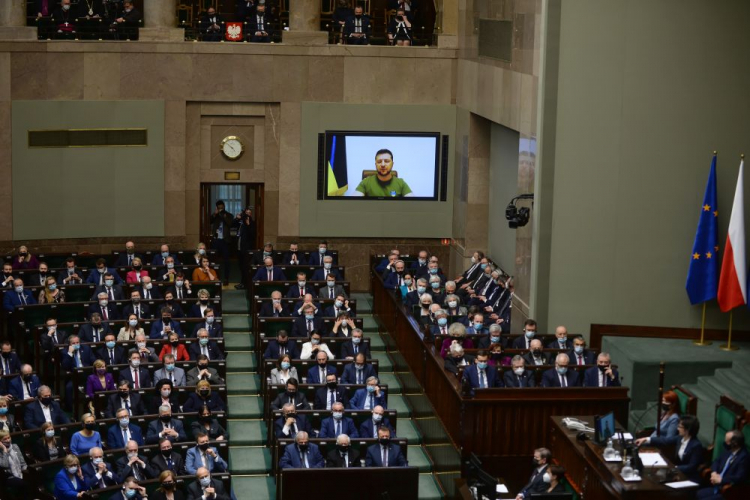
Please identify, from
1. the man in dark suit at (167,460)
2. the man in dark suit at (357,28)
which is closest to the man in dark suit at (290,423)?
the man in dark suit at (167,460)

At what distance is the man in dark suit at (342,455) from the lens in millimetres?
13648

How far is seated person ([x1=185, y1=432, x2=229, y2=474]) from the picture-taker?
1345cm

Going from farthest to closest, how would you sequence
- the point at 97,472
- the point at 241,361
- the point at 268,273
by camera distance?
the point at 268,273
the point at 241,361
the point at 97,472

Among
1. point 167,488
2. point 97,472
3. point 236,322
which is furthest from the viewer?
point 236,322

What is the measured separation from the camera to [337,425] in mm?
14328

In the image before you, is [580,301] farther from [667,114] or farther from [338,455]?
[338,455]

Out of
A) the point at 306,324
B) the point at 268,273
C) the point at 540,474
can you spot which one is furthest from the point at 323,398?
the point at 268,273

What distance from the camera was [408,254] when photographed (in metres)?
21.7

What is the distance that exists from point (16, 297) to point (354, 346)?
485 centimetres

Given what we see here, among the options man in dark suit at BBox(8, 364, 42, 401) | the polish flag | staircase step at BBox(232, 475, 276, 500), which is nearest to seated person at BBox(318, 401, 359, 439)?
staircase step at BBox(232, 475, 276, 500)

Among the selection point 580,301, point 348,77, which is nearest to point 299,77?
point 348,77

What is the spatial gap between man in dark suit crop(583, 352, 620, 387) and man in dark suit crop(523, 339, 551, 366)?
0.70 m

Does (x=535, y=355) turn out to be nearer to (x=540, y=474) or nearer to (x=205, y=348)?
(x=540, y=474)

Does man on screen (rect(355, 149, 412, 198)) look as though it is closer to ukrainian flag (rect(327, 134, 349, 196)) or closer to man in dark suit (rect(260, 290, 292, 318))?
ukrainian flag (rect(327, 134, 349, 196))
